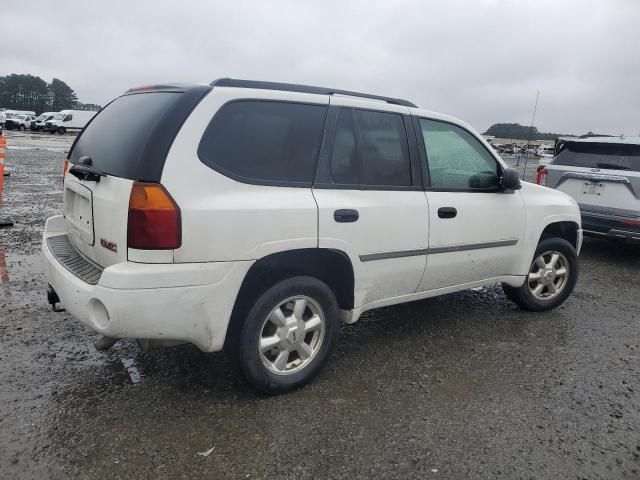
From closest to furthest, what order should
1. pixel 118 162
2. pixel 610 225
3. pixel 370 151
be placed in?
pixel 118 162 → pixel 370 151 → pixel 610 225

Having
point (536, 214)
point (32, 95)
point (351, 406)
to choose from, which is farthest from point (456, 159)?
point (32, 95)

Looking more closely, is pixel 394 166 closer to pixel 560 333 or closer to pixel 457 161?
pixel 457 161

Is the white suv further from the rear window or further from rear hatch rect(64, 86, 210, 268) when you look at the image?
the rear window

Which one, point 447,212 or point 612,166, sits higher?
point 612,166

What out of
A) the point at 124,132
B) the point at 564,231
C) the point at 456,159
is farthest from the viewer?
the point at 564,231

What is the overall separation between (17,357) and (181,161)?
195 centimetres

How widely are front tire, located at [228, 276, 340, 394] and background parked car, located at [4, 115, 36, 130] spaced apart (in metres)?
51.8

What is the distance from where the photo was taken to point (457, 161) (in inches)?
159

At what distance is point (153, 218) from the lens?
8.47 feet

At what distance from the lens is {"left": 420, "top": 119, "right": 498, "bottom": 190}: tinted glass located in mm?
3846

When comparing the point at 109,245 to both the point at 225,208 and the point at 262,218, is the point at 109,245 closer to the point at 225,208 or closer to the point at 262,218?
the point at 225,208

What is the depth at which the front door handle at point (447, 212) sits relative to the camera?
12.3ft

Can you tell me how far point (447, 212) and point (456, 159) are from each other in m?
0.51

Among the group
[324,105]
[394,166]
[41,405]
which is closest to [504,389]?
[394,166]
